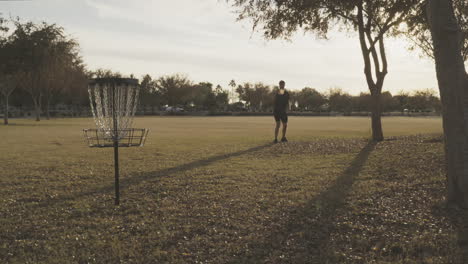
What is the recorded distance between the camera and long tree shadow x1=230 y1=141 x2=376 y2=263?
4.29 m

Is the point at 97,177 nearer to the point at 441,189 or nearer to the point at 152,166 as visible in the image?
the point at 152,166

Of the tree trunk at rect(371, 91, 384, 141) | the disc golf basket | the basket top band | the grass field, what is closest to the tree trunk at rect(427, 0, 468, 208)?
the grass field

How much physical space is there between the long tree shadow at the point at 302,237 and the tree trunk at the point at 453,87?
6.54 feet

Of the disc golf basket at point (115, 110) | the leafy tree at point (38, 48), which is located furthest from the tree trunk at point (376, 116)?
the leafy tree at point (38, 48)

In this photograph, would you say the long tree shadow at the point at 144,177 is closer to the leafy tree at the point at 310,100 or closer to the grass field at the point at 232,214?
the grass field at the point at 232,214

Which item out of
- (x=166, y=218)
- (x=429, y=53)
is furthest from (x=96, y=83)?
→ (x=429, y=53)

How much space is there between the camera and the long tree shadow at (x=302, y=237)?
14.1 ft

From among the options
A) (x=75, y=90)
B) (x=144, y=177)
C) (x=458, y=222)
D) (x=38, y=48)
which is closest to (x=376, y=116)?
(x=144, y=177)

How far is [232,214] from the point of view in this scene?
19.5ft

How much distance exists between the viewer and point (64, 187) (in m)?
7.98

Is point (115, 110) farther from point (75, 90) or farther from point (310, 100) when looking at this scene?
point (310, 100)

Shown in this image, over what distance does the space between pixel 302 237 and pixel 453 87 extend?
3532mm

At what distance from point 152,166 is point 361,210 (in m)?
6.74

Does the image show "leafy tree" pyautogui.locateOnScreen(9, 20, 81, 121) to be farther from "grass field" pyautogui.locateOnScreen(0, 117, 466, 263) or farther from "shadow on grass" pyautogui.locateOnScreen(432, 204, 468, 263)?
"shadow on grass" pyautogui.locateOnScreen(432, 204, 468, 263)
